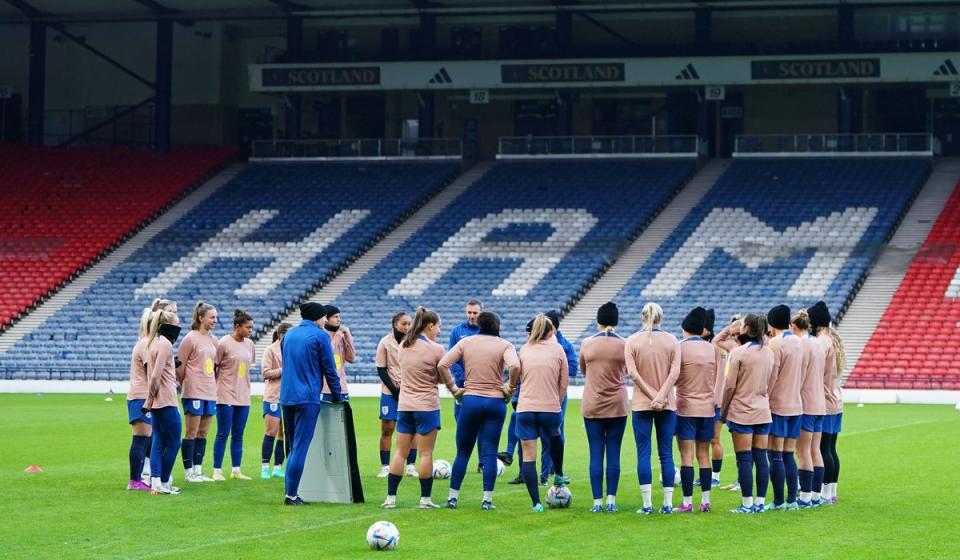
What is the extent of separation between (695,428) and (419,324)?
123 inches

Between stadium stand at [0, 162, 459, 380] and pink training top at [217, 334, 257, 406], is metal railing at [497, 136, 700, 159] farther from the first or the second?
pink training top at [217, 334, 257, 406]

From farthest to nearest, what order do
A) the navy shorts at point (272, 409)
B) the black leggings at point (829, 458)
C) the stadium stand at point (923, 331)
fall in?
the stadium stand at point (923, 331) → the navy shorts at point (272, 409) → the black leggings at point (829, 458)

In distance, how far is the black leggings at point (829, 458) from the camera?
16.9 m

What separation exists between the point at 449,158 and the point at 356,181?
3637 mm

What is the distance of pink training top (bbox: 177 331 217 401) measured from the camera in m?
18.4

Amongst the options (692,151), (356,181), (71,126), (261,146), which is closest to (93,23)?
(71,126)

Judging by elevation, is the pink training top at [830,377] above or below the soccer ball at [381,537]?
above

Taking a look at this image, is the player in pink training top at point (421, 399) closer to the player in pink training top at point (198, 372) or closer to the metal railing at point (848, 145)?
the player in pink training top at point (198, 372)

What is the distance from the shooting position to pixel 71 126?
6094 centimetres

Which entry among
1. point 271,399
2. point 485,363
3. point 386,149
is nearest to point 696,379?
point 485,363

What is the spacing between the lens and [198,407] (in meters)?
18.4

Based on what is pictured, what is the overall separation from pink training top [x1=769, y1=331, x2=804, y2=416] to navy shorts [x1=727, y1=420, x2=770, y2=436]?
0.28 meters

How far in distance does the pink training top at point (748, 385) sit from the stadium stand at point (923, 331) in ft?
77.1

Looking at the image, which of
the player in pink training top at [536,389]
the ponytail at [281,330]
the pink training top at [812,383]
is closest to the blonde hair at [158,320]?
the ponytail at [281,330]
